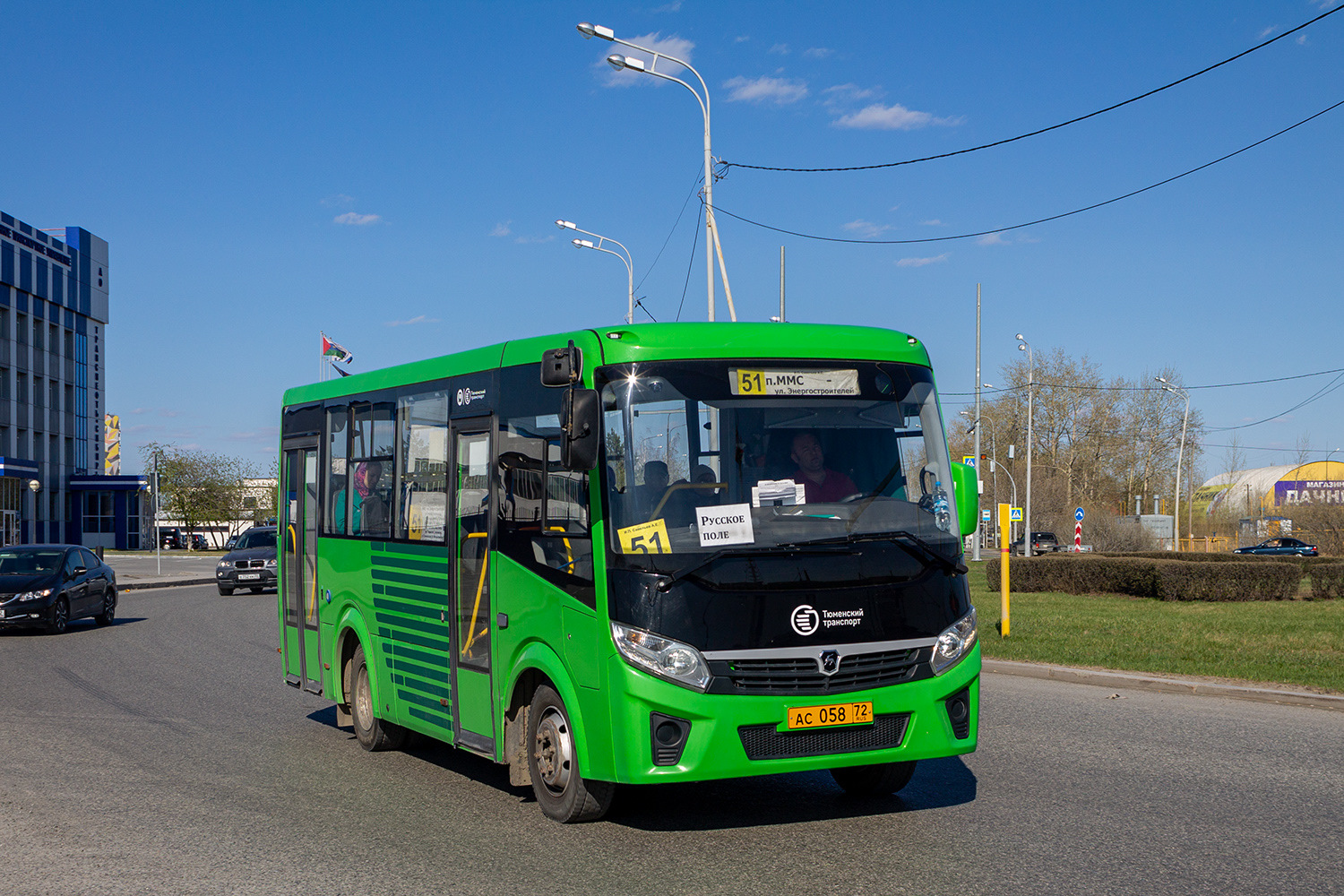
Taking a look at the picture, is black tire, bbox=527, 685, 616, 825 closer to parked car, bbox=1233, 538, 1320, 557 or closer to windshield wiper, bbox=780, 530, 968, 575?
windshield wiper, bbox=780, 530, 968, 575

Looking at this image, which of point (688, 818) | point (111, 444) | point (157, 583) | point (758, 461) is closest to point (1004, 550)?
point (688, 818)

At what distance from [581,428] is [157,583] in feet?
117

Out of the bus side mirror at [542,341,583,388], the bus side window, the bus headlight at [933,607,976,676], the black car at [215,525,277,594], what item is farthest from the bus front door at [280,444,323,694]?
the black car at [215,525,277,594]

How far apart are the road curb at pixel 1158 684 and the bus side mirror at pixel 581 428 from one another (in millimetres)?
8405

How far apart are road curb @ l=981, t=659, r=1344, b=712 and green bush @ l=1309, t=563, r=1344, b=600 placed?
1545 cm

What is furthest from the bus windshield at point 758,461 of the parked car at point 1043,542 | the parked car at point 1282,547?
the parked car at point 1043,542

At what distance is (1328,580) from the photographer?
26766 mm

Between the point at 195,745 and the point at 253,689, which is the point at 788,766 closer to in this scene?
the point at 195,745

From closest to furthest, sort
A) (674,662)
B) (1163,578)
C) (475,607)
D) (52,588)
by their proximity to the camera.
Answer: (674,662) < (475,607) < (52,588) < (1163,578)

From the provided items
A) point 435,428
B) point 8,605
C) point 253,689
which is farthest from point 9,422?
point 435,428

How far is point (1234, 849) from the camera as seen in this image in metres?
6.16

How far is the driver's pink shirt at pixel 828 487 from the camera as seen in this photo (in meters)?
6.60

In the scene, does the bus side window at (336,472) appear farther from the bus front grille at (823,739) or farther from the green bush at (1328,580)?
the green bush at (1328,580)

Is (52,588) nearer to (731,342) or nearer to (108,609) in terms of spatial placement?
(108,609)
